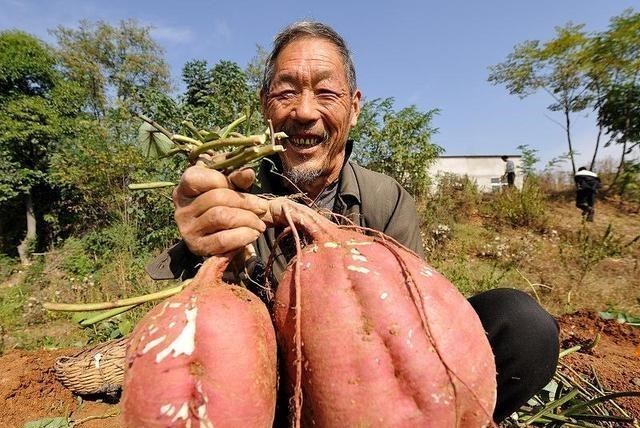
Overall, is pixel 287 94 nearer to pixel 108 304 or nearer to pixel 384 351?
pixel 108 304

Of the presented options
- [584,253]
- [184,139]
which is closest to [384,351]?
[184,139]

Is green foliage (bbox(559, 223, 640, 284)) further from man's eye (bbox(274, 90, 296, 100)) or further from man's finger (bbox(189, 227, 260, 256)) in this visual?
man's finger (bbox(189, 227, 260, 256))

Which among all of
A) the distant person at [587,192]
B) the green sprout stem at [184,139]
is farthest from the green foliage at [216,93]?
the distant person at [587,192]

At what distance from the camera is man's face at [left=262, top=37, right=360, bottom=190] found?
69.3 inches

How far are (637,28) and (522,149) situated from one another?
4034mm

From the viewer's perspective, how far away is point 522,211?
9578mm

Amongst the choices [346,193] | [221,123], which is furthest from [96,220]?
[346,193]

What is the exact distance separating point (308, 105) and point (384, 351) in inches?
47.1

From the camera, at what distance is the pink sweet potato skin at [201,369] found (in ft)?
2.48

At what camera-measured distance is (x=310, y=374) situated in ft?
2.68

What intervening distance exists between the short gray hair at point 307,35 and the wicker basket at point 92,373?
7.30ft

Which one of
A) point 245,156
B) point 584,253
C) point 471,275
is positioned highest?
point 245,156

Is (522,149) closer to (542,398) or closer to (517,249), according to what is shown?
(517,249)

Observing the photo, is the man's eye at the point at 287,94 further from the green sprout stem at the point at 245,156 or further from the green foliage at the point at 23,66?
the green foliage at the point at 23,66
